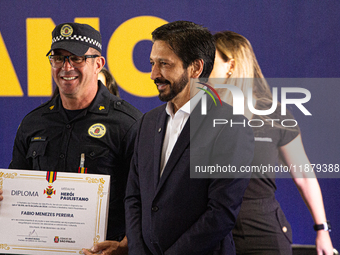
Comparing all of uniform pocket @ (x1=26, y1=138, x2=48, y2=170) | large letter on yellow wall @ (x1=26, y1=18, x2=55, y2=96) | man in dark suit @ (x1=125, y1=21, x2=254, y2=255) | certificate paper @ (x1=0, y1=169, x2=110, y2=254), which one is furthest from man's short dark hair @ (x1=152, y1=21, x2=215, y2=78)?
large letter on yellow wall @ (x1=26, y1=18, x2=55, y2=96)

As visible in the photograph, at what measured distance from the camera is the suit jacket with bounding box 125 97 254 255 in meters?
1.28

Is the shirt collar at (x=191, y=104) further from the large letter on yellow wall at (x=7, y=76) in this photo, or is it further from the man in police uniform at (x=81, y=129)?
the large letter on yellow wall at (x=7, y=76)

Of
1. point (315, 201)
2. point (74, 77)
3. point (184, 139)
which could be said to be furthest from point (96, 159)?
point (315, 201)

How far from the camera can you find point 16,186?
1.68 metres

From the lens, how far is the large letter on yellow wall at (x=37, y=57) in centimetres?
300

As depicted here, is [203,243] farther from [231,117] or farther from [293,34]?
[293,34]

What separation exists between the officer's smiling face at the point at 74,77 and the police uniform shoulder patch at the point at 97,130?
0.55 ft

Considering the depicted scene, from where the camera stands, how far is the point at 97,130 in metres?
1.76

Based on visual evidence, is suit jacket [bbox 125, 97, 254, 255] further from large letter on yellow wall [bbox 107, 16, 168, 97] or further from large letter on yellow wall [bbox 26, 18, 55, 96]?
large letter on yellow wall [bbox 26, 18, 55, 96]

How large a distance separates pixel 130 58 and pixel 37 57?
807 millimetres

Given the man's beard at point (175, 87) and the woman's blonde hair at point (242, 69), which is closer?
the man's beard at point (175, 87)

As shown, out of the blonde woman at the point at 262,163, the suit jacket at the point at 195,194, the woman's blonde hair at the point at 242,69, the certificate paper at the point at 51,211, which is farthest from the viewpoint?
the woman's blonde hair at the point at 242,69

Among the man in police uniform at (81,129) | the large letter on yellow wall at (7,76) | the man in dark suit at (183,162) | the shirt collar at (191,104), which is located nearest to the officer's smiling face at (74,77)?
the man in police uniform at (81,129)

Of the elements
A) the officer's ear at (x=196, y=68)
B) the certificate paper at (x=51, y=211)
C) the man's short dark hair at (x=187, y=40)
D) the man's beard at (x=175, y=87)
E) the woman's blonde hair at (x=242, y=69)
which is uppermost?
the woman's blonde hair at (x=242, y=69)
